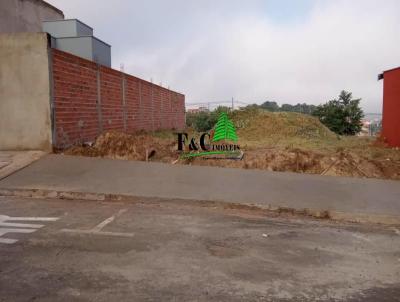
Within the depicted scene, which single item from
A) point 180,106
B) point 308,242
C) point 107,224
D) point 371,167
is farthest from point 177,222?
point 180,106

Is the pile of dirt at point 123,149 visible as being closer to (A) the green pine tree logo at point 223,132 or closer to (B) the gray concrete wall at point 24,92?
(B) the gray concrete wall at point 24,92

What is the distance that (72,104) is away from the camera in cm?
1066

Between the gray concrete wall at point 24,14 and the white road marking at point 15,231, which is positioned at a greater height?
the gray concrete wall at point 24,14

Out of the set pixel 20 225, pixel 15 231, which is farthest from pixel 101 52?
pixel 15 231

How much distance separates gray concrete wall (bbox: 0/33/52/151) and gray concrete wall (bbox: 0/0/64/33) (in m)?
8.61

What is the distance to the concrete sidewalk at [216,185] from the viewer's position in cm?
661

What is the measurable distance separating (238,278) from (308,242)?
160 centimetres

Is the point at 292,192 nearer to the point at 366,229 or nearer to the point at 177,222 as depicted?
the point at 366,229

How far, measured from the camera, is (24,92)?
9.80 meters

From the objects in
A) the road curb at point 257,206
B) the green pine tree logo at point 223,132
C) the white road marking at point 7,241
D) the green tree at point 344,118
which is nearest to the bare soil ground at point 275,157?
the green pine tree logo at point 223,132

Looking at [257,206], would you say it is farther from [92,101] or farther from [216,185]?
[92,101]

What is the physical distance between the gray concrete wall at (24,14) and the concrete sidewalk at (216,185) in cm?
1123

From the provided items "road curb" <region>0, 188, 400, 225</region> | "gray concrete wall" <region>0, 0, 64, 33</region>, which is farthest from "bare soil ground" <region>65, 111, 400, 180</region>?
"gray concrete wall" <region>0, 0, 64, 33</region>

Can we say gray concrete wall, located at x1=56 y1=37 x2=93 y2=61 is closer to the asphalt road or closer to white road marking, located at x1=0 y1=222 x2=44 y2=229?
the asphalt road
